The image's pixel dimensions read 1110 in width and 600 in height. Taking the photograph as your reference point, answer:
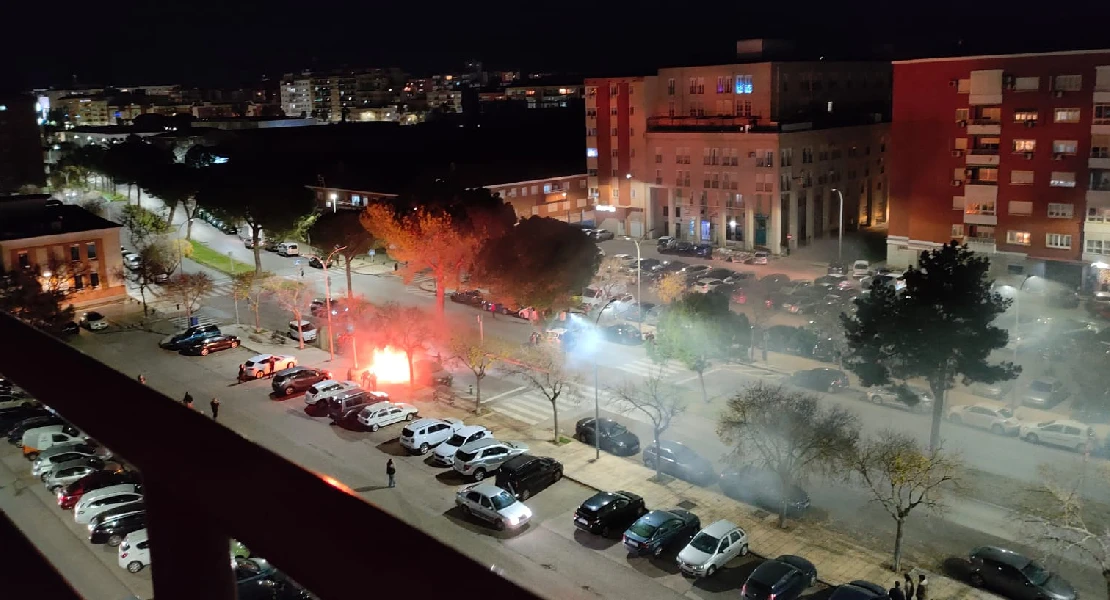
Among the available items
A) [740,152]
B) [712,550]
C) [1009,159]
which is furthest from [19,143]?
[712,550]

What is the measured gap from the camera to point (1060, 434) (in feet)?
48.2

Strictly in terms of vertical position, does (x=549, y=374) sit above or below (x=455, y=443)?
above

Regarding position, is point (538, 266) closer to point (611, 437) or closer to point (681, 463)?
point (611, 437)

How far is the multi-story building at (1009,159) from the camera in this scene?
25312 millimetres

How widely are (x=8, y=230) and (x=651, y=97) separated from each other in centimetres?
2509

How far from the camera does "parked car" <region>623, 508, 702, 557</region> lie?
37.4 ft

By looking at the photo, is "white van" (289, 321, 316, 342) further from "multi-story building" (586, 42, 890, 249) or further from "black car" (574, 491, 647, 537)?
"multi-story building" (586, 42, 890, 249)

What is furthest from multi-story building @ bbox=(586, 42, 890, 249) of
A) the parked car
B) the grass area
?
the parked car

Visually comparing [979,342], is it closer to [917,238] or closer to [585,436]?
[585,436]

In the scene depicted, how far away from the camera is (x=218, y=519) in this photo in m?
0.93

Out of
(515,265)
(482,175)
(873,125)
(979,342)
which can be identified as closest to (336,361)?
(515,265)

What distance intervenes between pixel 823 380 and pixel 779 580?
27.0 feet

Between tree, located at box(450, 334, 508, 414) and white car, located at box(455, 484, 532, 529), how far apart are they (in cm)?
419

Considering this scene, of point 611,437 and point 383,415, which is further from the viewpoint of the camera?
point 383,415
